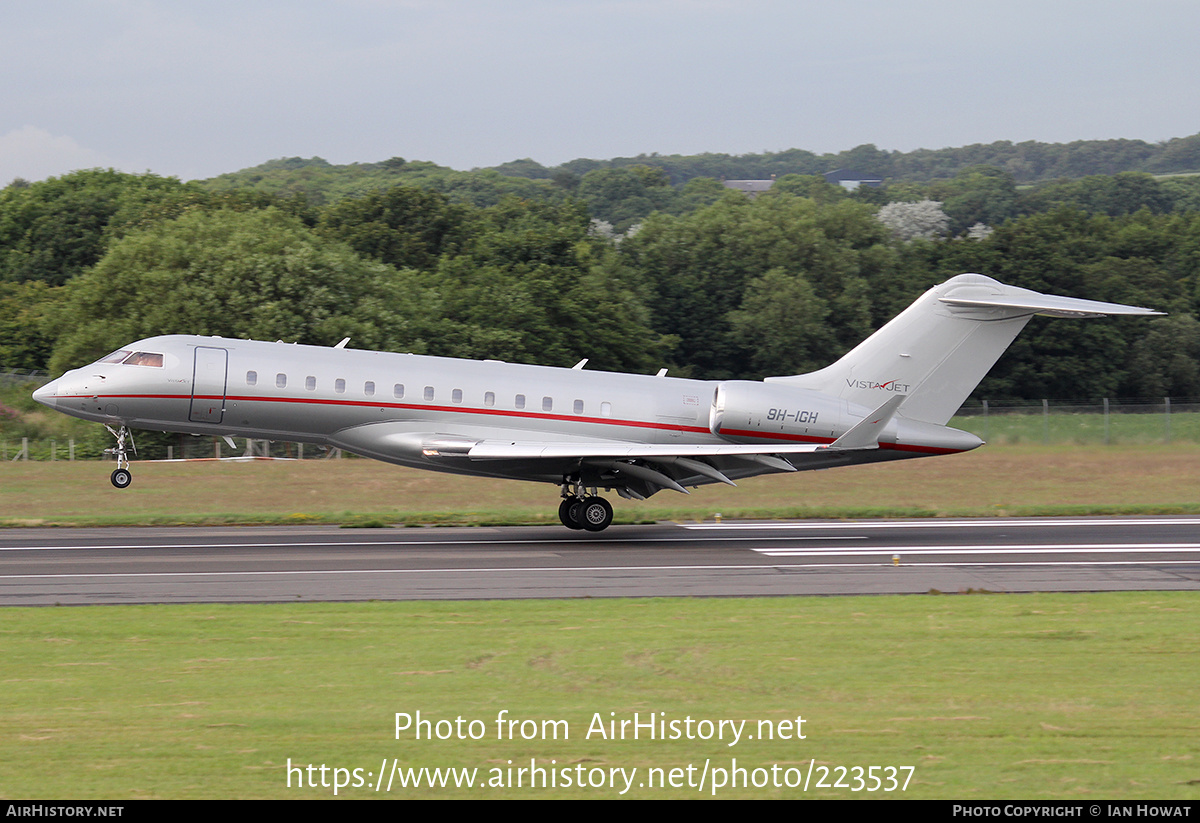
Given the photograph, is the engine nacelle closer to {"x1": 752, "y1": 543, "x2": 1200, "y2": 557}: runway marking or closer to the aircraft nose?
{"x1": 752, "y1": 543, "x2": 1200, "y2": 557}: runway marking

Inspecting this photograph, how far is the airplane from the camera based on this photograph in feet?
76.4

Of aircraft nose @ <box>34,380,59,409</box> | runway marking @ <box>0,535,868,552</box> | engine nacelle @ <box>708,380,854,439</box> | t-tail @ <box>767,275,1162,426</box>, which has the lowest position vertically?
runway marking @ <box>0,535,868,552</box>

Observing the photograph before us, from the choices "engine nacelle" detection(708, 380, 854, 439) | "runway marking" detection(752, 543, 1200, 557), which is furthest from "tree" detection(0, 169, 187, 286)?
"runway marking" detection(752, 543, 1200, 557)

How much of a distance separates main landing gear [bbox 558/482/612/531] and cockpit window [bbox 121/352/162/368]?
808cm

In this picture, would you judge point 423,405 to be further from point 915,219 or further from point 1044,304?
point 915,219

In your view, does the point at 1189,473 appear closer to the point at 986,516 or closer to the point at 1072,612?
the point at 986,516

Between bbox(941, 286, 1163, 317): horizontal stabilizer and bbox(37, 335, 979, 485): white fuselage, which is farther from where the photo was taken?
bbox(941, 286, 1163, 317): horizontal stabilizer

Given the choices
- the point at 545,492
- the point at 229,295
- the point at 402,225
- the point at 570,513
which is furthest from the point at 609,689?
the point at 402,225

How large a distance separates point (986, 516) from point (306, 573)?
16740 mm

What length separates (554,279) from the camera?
6375 cm

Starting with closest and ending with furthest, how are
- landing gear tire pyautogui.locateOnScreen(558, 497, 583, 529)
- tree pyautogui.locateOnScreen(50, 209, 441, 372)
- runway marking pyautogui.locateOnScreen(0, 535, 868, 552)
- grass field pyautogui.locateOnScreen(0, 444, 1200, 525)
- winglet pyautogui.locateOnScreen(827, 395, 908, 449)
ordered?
1. runway marking pyautogui.locateOnScreen(0, 535, 868, 552)
2. winglet pyautogui.locateOnScreen(827, 395, 908, 449)
3. landing gear tire pyautogui.locateOnScreen(558, 497, 583, 529)
4. grass field pyautogui.locateOnScreen(0, 444, 1200, 525)
5. tree pyautogui.locateOnScreen(50, 209, 441, 372)

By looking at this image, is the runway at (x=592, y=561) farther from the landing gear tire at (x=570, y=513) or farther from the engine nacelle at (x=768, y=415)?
the engine nacelle at (x=768, y=415)

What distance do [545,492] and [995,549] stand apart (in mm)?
13801

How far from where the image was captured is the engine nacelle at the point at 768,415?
24.9 meters
